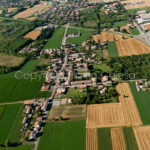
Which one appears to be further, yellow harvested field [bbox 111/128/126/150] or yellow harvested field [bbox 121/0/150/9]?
yellow harvested field [bbox 121/0/150/9]

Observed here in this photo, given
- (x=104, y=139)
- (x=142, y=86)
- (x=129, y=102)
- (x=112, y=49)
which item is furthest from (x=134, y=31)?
(x=104, y=139)

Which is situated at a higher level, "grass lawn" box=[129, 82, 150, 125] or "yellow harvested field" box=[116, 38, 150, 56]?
"yellow harvested field" box=[116, 38, 150, 56]

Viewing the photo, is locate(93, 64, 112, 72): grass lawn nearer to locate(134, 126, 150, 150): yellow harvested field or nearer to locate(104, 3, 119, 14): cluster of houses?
locate(134, 126, 150, 150): yellow harvested field

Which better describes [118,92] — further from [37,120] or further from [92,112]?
[37,120]

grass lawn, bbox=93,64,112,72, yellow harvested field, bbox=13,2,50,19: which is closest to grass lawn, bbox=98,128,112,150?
grass lawn, bbox=93,64,112,72

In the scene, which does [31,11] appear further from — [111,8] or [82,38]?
[82,38]
